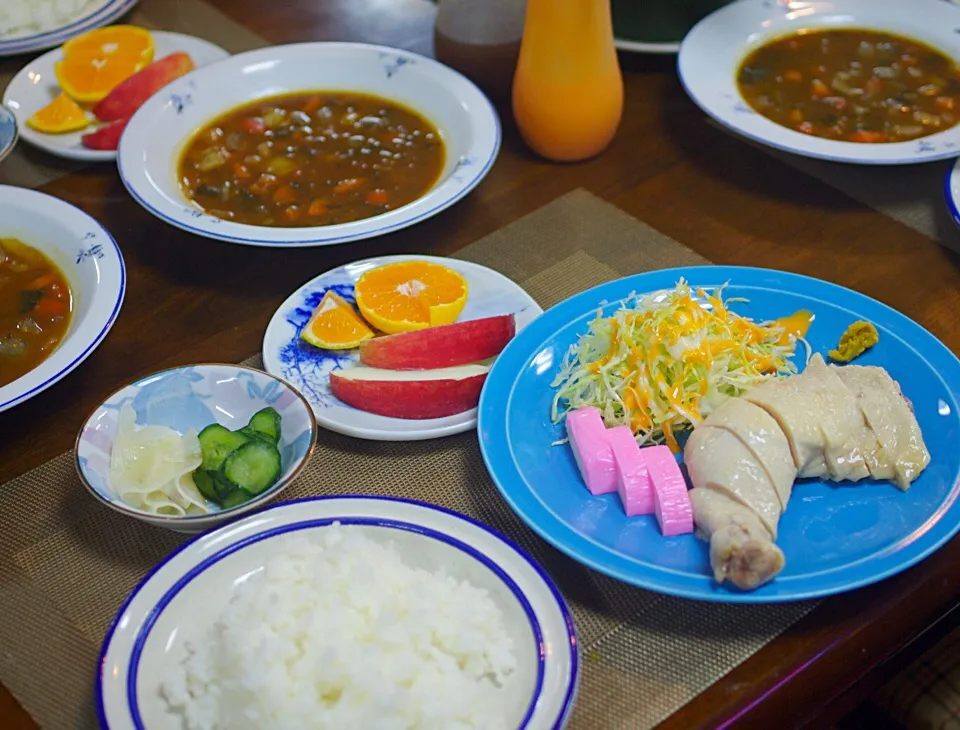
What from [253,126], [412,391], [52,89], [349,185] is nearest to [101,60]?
[52,89]

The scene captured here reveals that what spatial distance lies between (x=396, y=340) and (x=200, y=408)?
14.3 inches

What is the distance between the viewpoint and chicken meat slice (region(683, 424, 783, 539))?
143 centimetres

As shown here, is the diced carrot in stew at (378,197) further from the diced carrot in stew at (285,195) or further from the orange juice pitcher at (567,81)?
the orange juice pitcher at (567,81)

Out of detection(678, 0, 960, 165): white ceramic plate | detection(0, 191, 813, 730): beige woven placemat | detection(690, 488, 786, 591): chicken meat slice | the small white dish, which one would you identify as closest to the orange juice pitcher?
detection(678, 0, 960, 165): white ceramic plate

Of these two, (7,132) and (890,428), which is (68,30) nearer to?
(7,132)

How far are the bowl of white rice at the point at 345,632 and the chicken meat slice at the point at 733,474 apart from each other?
32 centimetres

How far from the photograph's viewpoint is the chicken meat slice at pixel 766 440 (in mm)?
1461

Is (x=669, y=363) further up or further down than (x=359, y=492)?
further up

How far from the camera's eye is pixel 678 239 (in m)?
2.21

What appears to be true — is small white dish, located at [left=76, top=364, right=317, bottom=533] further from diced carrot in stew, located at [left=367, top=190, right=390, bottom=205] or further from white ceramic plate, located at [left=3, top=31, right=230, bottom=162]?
white ceramic plate, located at [left=3, top=31, right=230, bottom=162]

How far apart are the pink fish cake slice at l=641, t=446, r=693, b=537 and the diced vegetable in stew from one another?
4.12ft

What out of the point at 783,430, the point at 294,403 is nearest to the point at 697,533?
the point at 783,430

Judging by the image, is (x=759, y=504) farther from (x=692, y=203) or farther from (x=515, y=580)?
(x=692, y=203)

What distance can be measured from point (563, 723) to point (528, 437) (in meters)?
0.57
